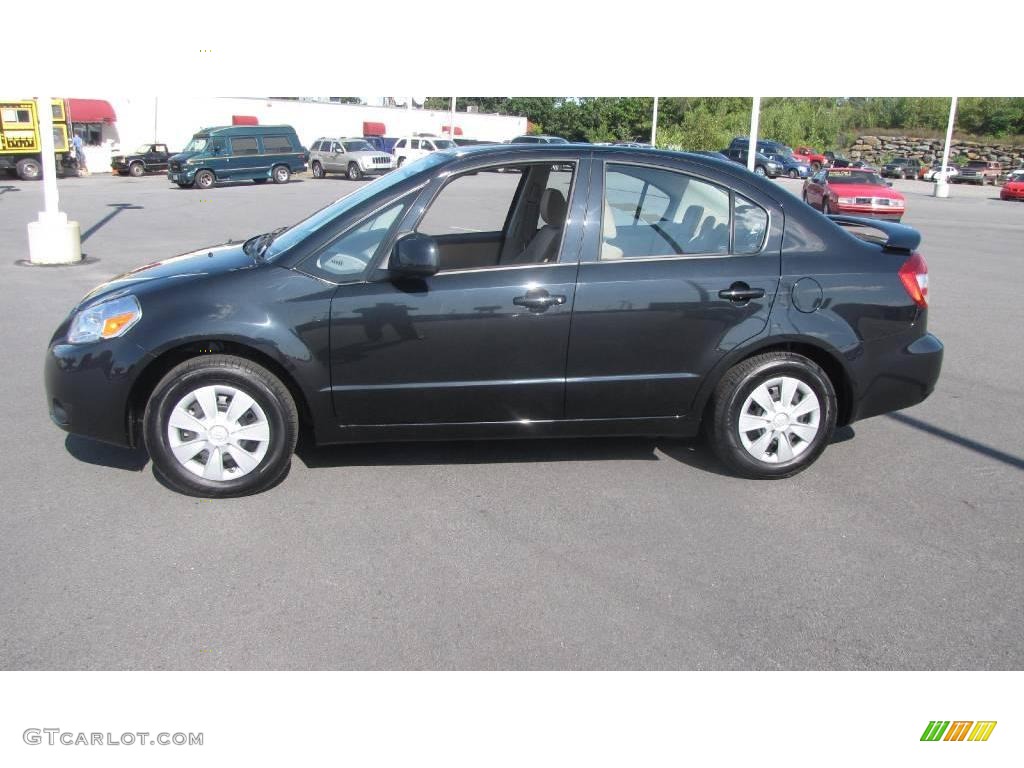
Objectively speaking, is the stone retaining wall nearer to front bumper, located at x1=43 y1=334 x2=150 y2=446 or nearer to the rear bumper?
the rear bumper

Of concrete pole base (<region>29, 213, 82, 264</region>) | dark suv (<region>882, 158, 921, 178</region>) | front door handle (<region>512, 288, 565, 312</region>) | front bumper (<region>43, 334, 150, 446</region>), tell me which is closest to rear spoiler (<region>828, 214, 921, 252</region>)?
front door handle (<region>512, 288, 565, 312</region>)

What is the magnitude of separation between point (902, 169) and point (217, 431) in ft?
191

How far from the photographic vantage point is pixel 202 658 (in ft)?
10.3

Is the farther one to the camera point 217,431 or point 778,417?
point 778,417

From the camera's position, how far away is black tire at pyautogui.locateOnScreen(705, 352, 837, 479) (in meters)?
4.69

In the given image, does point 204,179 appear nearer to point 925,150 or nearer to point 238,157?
point 238,157

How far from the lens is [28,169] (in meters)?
33.9

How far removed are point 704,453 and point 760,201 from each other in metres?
1.49

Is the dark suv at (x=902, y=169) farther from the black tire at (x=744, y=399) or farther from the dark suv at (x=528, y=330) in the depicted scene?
the black tire at (x=744, y=399)

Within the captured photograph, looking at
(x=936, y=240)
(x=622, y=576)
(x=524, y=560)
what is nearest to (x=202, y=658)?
(x=524, y=560)

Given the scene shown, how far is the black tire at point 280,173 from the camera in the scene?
3609 cm

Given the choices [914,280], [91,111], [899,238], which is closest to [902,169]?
[91,111]

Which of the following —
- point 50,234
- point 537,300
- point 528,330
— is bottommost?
point 50,234

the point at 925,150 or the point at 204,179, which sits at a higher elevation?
the point at 925,150
